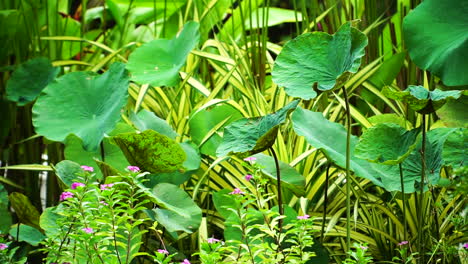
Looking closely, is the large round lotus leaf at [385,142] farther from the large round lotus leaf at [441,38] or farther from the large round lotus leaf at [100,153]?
the large round lotus leaf at [100,153]

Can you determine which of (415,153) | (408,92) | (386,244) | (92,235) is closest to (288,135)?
(386,244)

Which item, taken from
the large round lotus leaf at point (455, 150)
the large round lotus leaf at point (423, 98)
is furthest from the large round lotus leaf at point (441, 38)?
the large round lotus leaf at point (423, 98)

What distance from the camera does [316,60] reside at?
1333 millimetres

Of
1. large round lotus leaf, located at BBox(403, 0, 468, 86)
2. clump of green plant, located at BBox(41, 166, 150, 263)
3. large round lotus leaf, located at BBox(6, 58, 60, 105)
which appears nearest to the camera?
clump of green plant, located at BBox(41, 166, 150, 263)

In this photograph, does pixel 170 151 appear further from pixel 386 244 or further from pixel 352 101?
pixel 352 101

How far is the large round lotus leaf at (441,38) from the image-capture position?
4.94 feet

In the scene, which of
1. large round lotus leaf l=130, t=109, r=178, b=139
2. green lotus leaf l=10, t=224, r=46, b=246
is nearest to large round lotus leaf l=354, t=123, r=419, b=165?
large round lotus leaf l=130, t=109, r=178, b=139

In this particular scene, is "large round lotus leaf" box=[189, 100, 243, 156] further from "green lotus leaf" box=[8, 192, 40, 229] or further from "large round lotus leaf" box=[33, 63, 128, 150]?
"green lotus leaf" box=[8, 192, 40, 229]

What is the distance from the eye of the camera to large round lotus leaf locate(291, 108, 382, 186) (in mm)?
1363

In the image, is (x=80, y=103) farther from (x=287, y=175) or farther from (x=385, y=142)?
(x=385, y=142)

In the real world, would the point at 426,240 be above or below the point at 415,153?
below

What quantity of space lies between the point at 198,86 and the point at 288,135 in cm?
29

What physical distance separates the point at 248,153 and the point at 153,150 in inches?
10.2

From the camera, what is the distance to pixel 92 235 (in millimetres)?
1135
